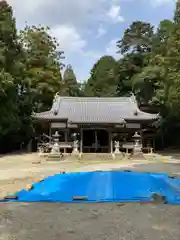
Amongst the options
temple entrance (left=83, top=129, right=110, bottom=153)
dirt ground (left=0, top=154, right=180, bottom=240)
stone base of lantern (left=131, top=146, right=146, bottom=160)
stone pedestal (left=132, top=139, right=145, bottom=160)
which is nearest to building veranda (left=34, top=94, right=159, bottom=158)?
temple entrance (left=83, top=129, right=110, bottom=153)

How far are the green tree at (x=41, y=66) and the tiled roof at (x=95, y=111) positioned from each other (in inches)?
201

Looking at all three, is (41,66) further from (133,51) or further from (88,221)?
(88,221)

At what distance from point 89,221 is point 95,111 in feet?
72.1

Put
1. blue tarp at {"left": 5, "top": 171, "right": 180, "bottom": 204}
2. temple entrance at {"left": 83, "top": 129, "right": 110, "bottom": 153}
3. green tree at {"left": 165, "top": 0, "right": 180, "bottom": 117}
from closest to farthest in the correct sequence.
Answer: blue tarp at {"left": 5, "top": 171, "right": 180, "bottom": 204} → green tree at {"left": 165, "top": 0, "right": 180, "bottom": 117} → temple entrance at {"left": 83, "top": 129, "right": 110, "bottom": 153}

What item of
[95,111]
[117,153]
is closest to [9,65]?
[95,111]

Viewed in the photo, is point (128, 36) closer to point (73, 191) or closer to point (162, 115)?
point (162, 115)

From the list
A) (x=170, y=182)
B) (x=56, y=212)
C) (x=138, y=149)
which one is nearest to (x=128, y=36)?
(x=138, y=149)

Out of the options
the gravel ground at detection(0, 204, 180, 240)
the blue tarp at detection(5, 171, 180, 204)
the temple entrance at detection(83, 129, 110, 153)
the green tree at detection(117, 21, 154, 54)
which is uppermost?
the green tree at detection(117, 21, 154, 54)

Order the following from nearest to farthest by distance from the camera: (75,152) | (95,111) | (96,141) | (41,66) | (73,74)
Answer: (75,152)
(96,141)
(95,111)
(41,66)
(73,74)

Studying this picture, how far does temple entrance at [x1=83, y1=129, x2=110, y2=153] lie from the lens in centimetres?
2673

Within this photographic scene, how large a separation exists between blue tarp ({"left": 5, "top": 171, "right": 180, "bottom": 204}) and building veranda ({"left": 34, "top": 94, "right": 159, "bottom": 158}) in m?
12.3

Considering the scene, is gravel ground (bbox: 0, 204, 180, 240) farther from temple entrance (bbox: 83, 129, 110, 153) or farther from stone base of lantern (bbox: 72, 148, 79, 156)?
temple entrance (bbox: 83, 129, 110, 153)

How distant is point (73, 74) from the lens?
2302 inches

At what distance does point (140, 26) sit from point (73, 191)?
41.7 metres
